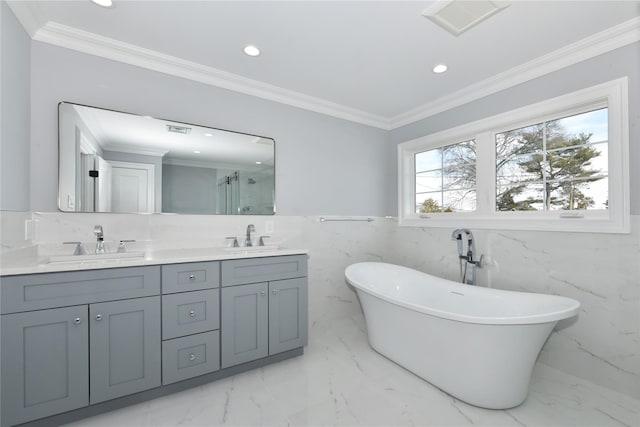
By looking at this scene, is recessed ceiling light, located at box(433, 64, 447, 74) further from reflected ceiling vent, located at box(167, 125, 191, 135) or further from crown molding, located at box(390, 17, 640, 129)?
reflected ceiling vent, located at box(167, 125, 191, 135)

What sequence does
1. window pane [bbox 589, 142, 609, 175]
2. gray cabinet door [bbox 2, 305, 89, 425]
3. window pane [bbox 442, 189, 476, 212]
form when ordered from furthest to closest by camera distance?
window pane [bbox 442, 189, 476, 212] < window pane [bbox 589, 142, 609, 175] < gray cabinet door [bbox 2, 305, 89, 425]

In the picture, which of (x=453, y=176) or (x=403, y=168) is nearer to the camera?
(x=453, y=176)

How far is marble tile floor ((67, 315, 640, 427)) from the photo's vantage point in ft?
5.37

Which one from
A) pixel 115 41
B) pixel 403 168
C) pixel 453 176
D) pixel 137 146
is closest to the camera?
pixel 115 41

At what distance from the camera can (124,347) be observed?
1.67 meters

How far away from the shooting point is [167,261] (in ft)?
5.86

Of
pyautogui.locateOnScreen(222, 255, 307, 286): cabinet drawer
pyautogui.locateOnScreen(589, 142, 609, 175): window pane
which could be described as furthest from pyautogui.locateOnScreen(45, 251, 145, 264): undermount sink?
pyautogui.locateOnScreen(589, 142, 609, 175): window pane

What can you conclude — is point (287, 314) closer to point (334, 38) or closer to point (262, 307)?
point (262, 307)

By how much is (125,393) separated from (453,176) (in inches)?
126

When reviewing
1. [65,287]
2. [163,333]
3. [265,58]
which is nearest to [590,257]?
[265,58]

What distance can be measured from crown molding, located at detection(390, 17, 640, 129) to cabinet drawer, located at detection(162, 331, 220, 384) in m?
2.87

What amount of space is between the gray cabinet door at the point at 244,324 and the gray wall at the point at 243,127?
0.90 m

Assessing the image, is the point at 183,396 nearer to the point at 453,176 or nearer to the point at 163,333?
the point at 163,333

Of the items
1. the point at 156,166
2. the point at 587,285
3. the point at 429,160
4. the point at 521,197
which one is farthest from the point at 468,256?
the point at 156,166
